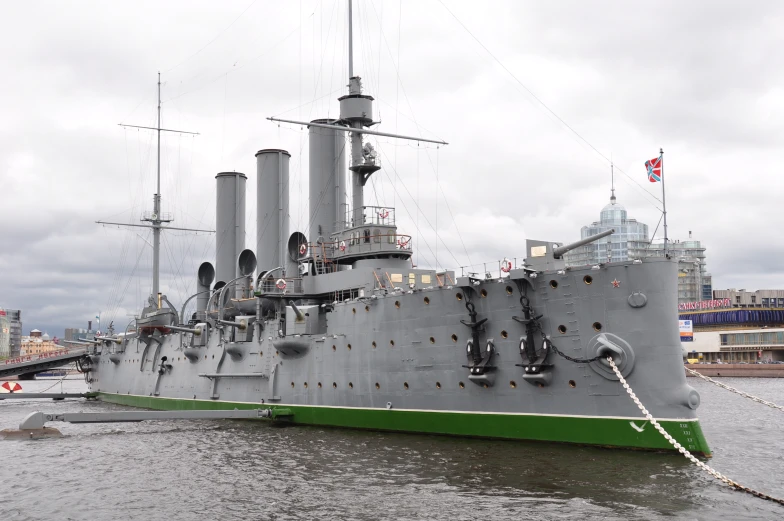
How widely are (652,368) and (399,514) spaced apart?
322 inches

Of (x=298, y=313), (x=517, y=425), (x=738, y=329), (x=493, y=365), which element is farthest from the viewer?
(x=738, y=329)

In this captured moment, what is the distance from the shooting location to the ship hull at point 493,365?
18156mm

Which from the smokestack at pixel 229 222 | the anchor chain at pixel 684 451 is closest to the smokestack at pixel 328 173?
the smokestack at pixel 229 222

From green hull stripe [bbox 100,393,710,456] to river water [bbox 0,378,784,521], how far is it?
30 centimetres

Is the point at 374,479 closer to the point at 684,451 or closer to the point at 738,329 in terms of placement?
the point at 684,451

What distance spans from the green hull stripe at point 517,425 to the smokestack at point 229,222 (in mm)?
17696

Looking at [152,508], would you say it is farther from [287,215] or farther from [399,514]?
[287,215]

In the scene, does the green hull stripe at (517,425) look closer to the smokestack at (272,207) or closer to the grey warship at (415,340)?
the grey warship at (415,340)

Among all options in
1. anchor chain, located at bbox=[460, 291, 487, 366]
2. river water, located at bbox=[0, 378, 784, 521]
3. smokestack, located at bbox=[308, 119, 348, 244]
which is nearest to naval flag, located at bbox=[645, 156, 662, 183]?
anchor chain, located at bbox=[460, 291, 487, 366]

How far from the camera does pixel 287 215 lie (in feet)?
132

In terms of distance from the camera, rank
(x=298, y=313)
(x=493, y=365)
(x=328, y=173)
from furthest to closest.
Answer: (x=328, y=173) → (x=298, y=313) → (x=493, y=365)

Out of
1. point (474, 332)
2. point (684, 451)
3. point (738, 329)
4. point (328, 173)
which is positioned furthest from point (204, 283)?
point (738, 329)

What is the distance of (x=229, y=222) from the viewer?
44031mm

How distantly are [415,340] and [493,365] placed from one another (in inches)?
123
